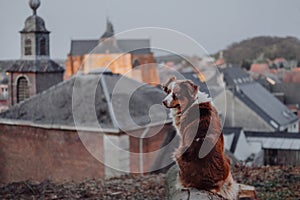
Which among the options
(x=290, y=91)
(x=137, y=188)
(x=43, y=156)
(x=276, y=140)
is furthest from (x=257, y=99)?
(x=137, y=188)

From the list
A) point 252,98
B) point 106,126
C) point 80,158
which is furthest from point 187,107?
point 252,98

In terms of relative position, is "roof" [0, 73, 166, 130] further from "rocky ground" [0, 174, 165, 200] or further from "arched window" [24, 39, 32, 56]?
"arched window" [24, 39, 32, 56]

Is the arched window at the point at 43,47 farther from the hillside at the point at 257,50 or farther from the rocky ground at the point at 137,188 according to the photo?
the hillside at the point at 257,50

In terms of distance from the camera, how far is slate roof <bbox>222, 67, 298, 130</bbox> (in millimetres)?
27656

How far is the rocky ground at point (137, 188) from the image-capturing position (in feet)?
20.2

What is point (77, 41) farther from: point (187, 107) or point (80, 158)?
point (187, 107)

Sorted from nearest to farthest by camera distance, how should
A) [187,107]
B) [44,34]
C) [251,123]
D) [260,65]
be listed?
[187,107] → [44,34] → [251,123] → [260,65]

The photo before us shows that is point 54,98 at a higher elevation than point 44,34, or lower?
lower

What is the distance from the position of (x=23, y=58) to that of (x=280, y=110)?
1894 cm

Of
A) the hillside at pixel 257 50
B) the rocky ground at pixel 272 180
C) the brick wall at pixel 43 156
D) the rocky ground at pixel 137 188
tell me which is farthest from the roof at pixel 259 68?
the rocky ground at pixel 137 188

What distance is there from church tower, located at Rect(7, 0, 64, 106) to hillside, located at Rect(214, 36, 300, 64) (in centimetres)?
3021

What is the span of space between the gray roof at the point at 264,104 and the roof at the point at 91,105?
16.0 metres

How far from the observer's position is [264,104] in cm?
3017

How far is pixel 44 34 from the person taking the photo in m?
20.5
